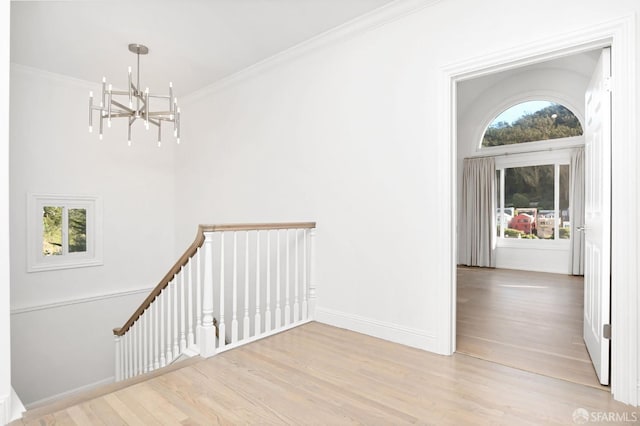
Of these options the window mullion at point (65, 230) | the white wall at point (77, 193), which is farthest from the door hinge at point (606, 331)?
the window mullion at point (65, 230)

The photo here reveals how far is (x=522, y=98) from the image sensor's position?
6.83m

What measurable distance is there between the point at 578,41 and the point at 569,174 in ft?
16.7

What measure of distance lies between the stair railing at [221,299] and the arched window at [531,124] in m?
5.38

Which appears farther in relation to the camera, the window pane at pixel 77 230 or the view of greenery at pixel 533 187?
the view of greenery at pixel 533 187

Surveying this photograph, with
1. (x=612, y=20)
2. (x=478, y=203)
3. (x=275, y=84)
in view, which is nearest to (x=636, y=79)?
(x=612, y=20)

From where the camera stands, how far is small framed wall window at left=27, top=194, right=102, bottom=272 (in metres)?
4.60

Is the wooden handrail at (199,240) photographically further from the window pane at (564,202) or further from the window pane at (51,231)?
the window pane at (564,202)

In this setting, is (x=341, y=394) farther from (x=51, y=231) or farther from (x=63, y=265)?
(x=51, y=231)

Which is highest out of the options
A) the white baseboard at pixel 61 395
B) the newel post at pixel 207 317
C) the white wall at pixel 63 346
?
the newel post at pixel 207 317

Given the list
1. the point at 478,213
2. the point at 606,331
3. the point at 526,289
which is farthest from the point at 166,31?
the point at 478,213

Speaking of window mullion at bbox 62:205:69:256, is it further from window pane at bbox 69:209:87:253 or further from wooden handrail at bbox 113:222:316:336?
wooden handrail at bbox 113:222:316:336

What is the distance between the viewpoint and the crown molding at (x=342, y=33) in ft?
10.1

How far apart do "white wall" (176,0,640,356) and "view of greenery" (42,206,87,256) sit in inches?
96.5

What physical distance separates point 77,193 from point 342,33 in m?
4.06
